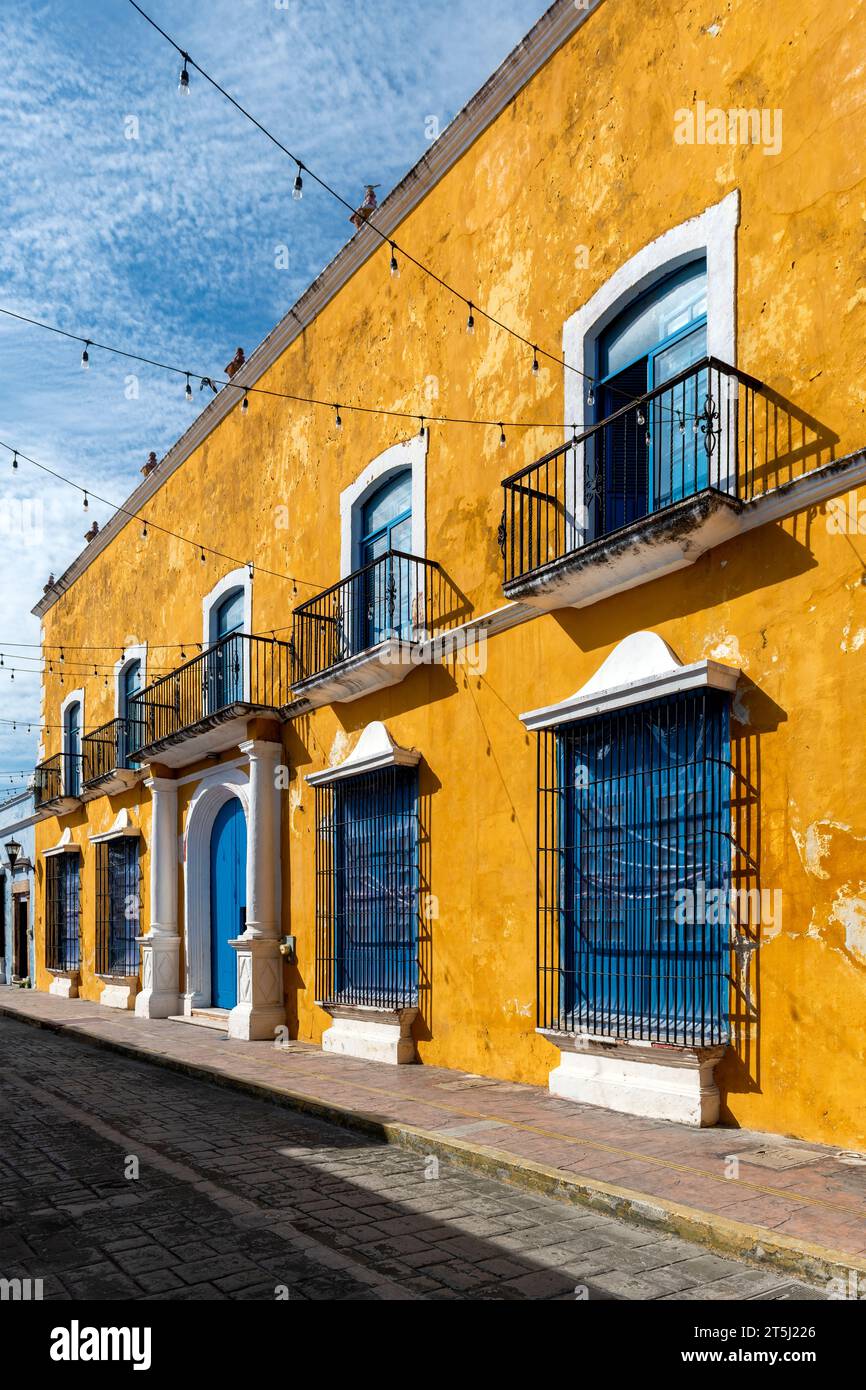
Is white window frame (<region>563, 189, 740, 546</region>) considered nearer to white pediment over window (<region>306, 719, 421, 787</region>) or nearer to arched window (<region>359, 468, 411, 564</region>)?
arched window (<region>359, 468, 411, 564</region>)

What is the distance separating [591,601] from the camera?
813 centimetres

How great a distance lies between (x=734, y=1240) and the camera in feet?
15.5

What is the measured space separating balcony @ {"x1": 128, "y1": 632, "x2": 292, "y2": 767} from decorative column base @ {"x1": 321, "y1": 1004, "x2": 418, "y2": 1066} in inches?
144

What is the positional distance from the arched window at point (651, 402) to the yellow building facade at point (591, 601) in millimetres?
29

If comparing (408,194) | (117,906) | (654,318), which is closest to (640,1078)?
(654,318)

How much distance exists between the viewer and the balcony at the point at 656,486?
6.78m

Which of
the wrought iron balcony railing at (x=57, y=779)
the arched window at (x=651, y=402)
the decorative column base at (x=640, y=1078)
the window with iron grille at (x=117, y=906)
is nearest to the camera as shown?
the decorative column base at (x=640, y=1078)

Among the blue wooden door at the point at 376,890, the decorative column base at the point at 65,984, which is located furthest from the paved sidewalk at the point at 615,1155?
the decorative column base at the point at 65,984

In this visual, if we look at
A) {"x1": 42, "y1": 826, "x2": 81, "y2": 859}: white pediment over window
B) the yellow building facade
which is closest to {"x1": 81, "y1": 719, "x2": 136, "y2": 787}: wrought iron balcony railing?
{"x1": 42, "y1": 826, "x2": 81, "y2": 859}: white pediment over window

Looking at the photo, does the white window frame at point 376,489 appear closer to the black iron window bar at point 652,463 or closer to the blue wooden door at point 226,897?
the black iron window bar at point 652,463

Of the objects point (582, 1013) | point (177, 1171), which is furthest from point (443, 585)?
point (177, 1171)

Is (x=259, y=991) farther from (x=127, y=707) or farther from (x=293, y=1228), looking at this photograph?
(x=127, y=707)

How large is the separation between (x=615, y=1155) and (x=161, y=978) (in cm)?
1061
